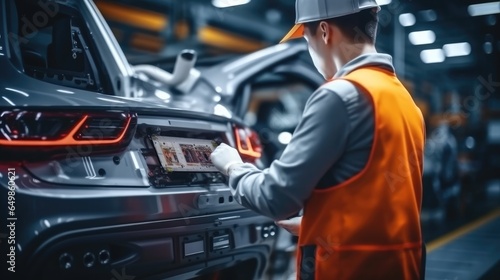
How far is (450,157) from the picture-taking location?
328 inches

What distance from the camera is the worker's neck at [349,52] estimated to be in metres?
1.64

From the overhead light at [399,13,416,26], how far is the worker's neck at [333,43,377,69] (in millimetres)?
10477

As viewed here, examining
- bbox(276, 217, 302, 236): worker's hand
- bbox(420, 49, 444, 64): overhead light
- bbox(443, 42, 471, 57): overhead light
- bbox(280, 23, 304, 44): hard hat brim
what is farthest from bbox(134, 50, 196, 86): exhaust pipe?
bbox(420, 49, 444, 64): overhead light

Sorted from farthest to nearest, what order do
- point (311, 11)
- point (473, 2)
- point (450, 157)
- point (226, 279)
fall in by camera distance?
point (473, 2) → point (450, 157) → point (226, 279) → point (311, 11)

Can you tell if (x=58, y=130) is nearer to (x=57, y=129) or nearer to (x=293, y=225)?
(x=57, y=129)

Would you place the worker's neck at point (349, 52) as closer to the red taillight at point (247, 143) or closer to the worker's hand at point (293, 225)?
the worker's hand at point (293, 225)

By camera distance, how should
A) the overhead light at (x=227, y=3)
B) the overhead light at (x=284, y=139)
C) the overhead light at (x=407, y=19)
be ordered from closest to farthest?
the overhead light at (x=284, y=139) < the overhead light at (x=227, y=3) < the overhead light at (x=407, y=19)

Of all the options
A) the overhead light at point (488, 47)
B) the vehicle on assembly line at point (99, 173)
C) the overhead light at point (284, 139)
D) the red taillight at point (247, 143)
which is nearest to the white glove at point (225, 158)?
the vehicle on assembly line at point (99, 173)

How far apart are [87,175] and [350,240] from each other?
983 millimetres

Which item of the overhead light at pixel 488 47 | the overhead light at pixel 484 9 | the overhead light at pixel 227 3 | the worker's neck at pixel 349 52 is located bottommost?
the overhead light at pixel 488 47

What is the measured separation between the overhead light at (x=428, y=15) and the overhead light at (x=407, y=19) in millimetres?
237

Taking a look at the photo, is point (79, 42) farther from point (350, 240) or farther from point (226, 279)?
point (350, 240)

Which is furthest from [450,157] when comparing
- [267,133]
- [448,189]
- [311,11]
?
[311,11]

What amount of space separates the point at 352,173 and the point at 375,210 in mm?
134
